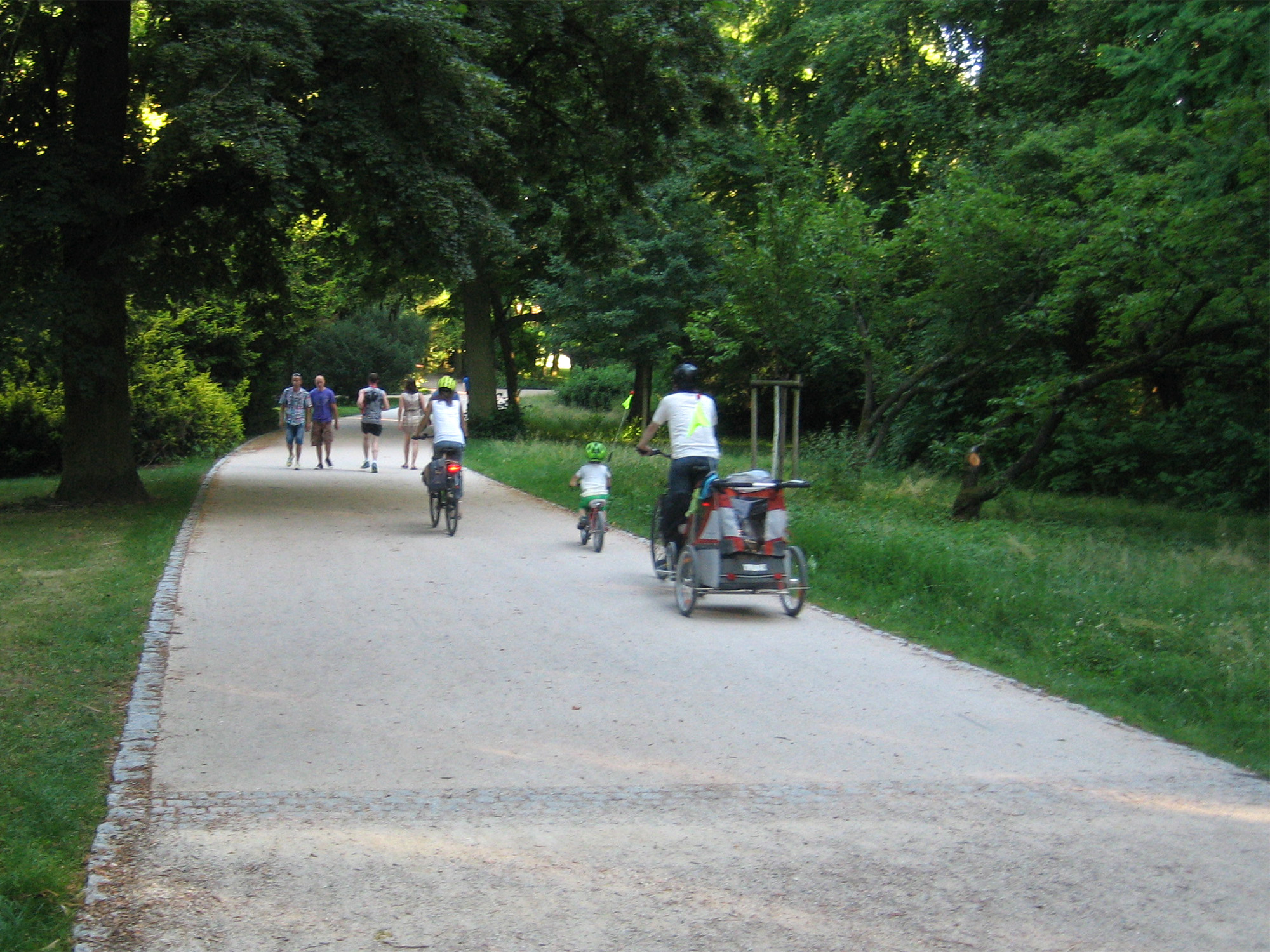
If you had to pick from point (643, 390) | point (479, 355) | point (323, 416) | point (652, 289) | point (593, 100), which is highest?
point (593, 100)

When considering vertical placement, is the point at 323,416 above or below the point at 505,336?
below

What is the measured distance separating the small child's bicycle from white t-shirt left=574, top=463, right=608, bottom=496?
11 centimetres

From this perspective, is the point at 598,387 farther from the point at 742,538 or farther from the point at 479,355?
the point at 742,538

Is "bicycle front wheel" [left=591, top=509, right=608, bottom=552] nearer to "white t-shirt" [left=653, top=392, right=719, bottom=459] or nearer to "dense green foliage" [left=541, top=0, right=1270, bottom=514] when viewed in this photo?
"white t-shirt" [left=653, top=392, right=719, bottom=459]

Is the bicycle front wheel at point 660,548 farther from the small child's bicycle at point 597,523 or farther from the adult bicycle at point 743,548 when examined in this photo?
the small child's bicycle at point 597,523

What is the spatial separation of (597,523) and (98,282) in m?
7.91

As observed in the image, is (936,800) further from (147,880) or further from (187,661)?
(187,661)

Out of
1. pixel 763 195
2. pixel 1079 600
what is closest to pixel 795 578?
pixel 1079 600

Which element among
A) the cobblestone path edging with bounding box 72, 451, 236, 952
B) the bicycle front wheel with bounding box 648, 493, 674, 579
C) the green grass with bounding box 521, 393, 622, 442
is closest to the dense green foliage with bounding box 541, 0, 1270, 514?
the green grass with bounding box 521, 393, 622, 442

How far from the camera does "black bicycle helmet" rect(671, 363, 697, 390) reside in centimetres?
1002

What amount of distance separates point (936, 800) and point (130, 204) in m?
13.9

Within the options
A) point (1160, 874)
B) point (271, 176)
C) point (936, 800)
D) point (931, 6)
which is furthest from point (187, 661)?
point (931, 6)

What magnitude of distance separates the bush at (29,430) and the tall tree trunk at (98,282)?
867 centimetres

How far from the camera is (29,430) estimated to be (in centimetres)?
2475
